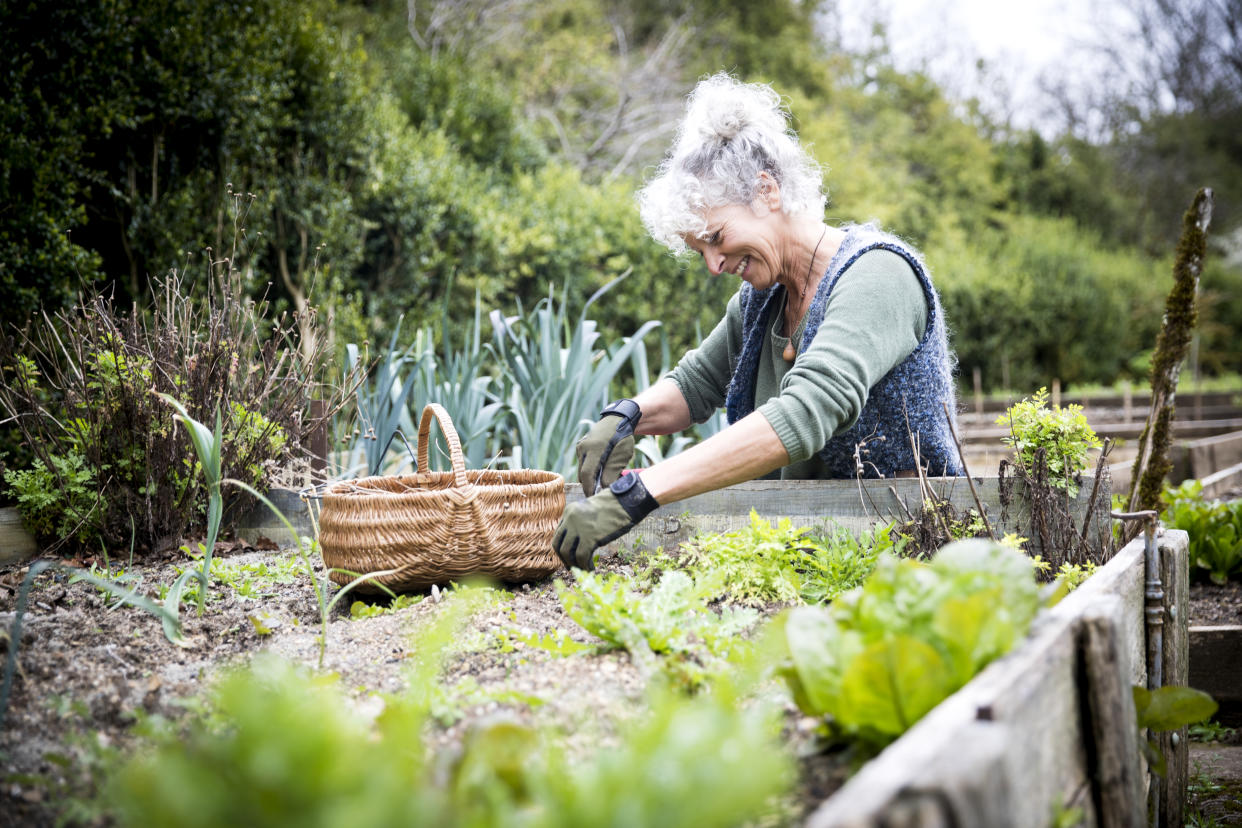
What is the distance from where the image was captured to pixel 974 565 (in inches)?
42.6

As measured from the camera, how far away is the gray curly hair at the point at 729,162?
2.18 m

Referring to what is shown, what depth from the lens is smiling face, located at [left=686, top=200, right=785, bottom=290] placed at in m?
2.20

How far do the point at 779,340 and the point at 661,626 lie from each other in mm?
1271

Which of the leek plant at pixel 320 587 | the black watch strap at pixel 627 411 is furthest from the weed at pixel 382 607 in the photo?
the black watch strap at pixel 627 411

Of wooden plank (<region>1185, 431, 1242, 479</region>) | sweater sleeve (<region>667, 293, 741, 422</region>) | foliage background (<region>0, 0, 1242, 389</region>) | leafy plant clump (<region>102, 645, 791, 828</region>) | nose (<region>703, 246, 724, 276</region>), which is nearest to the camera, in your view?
leafy plant clump (<region>102, 645, 791, 828</region>)

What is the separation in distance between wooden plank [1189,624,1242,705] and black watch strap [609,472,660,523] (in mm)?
1930

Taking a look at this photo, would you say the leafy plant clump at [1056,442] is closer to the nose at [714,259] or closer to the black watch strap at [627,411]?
the nose at [714,259]

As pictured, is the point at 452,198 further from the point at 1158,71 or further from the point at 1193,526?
the point at 1158,71

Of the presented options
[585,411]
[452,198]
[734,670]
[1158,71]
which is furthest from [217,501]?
[1158,71]

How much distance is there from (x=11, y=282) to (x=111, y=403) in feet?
4.76

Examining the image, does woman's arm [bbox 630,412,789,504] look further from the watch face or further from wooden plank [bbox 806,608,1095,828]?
wooden plank [bbox 806,608,1095,828]

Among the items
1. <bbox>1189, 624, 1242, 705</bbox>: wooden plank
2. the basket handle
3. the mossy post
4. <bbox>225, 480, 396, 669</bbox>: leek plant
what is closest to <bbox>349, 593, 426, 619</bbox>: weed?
<bbox>225, 480, 396, 669</bbox>: leek plant

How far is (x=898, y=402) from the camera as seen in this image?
87.1 inches

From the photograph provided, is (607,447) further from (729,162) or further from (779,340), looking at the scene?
(729,162)
